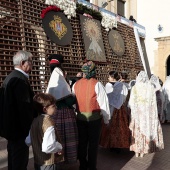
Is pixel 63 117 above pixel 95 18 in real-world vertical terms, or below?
below

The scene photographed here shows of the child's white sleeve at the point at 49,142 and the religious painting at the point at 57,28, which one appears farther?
the religious painting at the point at 57,28

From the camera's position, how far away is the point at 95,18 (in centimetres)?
796

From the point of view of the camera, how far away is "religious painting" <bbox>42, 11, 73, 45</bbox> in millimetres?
5785

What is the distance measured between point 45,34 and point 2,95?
3892 millimetres

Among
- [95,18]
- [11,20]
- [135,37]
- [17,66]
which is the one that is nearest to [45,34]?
[11,20]

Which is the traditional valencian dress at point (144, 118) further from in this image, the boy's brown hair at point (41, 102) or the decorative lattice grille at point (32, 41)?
the decorative lattice grille at point (32, 41)

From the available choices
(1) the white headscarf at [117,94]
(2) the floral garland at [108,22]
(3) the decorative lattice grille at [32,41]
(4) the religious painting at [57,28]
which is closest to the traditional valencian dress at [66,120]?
(1) the white headscarf at [117,94]

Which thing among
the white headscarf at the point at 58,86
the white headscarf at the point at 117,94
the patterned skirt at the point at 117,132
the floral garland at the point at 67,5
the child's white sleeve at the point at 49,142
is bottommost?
the patterned skirt at the point at 117,132

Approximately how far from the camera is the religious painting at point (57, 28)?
19.0 feet

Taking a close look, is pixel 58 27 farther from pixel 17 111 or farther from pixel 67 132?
pixel 17 111

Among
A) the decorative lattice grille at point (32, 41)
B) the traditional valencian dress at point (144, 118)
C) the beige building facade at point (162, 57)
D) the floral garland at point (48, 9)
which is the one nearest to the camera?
the traditional valencian dress at point (144, 118)

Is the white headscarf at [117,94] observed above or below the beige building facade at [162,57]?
below

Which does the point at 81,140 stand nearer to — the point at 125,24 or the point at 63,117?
the point at 63,117

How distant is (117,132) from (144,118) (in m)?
0.46
